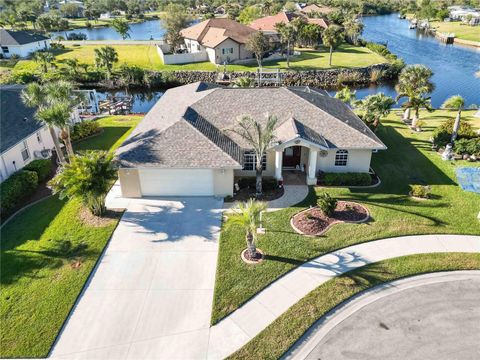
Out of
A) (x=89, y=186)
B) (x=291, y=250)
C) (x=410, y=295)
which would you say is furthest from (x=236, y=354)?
(x=89, y=186)

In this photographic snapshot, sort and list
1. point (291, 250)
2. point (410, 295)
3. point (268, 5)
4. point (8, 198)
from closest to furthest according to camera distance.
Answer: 1. point (410, 295)
2. point (291, 250)
3. point (8, 198)
4. point (268, 5)

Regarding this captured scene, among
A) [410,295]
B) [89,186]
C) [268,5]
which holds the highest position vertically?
[268,5]

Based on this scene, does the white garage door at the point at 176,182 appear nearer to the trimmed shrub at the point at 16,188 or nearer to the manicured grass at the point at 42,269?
the manicured grass at the point at 42,269

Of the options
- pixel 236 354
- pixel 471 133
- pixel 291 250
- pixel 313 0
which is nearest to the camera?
pixel 236 354

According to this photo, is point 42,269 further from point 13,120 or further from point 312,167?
point 312,167

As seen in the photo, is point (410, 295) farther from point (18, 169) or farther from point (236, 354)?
point (18, 169)

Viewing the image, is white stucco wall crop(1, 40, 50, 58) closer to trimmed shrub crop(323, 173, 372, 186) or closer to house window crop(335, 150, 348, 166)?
house window crop(335, 150, 348, 166)

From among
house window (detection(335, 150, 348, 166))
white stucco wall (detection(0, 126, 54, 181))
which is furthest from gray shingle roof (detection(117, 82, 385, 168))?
white stucco wall (detection(0, 126, 54, 181))

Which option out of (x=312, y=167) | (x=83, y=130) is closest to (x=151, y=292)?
(x=312, y=167)
